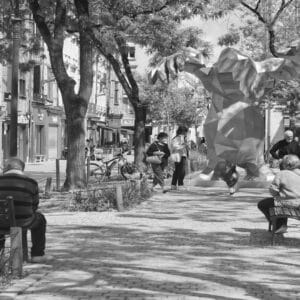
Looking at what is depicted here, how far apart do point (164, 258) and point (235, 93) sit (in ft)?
13.7

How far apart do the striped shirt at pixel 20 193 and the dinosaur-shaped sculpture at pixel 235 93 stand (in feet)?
11.6

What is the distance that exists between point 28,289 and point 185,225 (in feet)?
16.2

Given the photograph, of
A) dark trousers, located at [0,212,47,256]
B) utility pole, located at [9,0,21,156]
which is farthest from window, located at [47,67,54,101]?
dark trousers, located at [0,212,47,256]

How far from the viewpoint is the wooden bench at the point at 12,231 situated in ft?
23.0

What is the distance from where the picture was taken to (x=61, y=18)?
1631 centimetres

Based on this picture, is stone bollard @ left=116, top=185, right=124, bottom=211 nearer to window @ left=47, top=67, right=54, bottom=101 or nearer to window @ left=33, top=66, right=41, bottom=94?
window @ left=33, top=66, right=41, bottom=94

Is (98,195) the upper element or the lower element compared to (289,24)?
lower

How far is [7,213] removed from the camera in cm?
723

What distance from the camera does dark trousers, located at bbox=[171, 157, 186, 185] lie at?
17.1 metres

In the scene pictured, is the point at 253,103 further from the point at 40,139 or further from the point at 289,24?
the point at 40,139

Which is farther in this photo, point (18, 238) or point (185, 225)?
point (185, 225)

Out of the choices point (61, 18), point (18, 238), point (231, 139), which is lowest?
point (18, 238)

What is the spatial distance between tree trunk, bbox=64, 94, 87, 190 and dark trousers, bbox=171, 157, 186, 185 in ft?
8.17

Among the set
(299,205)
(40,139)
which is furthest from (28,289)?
(40,139)
